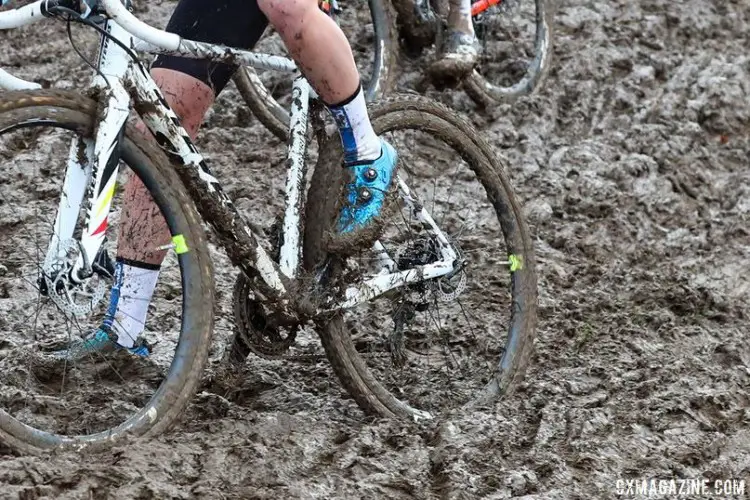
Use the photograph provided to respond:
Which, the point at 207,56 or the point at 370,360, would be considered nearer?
the point at 207,56

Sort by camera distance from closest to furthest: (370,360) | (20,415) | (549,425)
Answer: (20,415) < (549,425) < (370,360)

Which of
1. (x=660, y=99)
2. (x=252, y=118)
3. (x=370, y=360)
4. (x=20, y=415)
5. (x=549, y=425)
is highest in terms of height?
(x=660, y=99)

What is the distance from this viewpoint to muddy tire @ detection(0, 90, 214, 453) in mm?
3178

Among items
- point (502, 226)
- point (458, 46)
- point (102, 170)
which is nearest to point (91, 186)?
point (102, 170)

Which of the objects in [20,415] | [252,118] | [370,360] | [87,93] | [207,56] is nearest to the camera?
[87,93]

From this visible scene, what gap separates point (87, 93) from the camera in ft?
10.8

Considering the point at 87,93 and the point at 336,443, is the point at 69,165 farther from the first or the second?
the point at 336,443

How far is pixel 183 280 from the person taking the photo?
343 centimetres

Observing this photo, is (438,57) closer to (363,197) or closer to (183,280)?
(363,197)

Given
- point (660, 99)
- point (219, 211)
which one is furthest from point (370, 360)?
point (660, 99)

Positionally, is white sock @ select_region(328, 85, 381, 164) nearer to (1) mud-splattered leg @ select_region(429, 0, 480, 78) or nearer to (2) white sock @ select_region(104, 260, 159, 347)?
(2) white sock @ select_region(104, 260, 159, 347)

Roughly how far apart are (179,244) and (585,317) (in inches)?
91.5

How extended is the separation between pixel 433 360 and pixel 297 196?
1.17m

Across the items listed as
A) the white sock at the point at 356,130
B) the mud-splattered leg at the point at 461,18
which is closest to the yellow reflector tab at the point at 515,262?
the white sock at the point at 356,130
